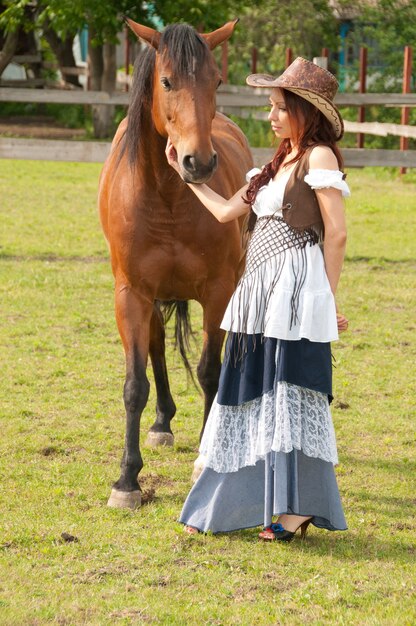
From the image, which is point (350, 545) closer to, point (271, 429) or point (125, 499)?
point (271, 429)

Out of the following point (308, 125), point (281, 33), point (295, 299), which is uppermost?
point (281, 33)

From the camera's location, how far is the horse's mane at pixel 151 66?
4.25 metres

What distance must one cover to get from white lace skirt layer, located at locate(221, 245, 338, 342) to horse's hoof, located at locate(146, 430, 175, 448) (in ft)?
5.61

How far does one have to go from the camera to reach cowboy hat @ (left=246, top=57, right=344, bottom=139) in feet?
12.8

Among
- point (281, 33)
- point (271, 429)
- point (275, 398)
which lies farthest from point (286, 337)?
point (281, 33)

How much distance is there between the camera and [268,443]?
405 centimetres

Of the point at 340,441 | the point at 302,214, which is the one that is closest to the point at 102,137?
the point at 340,441

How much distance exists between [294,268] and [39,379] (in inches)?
125

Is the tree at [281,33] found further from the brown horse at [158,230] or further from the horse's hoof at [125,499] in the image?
the horse's hoof at [125,499]

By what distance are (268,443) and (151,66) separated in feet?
5.79

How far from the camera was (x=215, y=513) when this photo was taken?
13.9ft

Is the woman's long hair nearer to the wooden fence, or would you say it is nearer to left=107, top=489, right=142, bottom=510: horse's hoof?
left=107, top=489, right=142, bottom=510: horse's hoof

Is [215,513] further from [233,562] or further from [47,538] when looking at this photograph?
[47,538]

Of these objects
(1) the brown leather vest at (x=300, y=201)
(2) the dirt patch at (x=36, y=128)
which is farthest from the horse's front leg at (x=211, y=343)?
(2) the dirt patch at (x=36, y=128)
